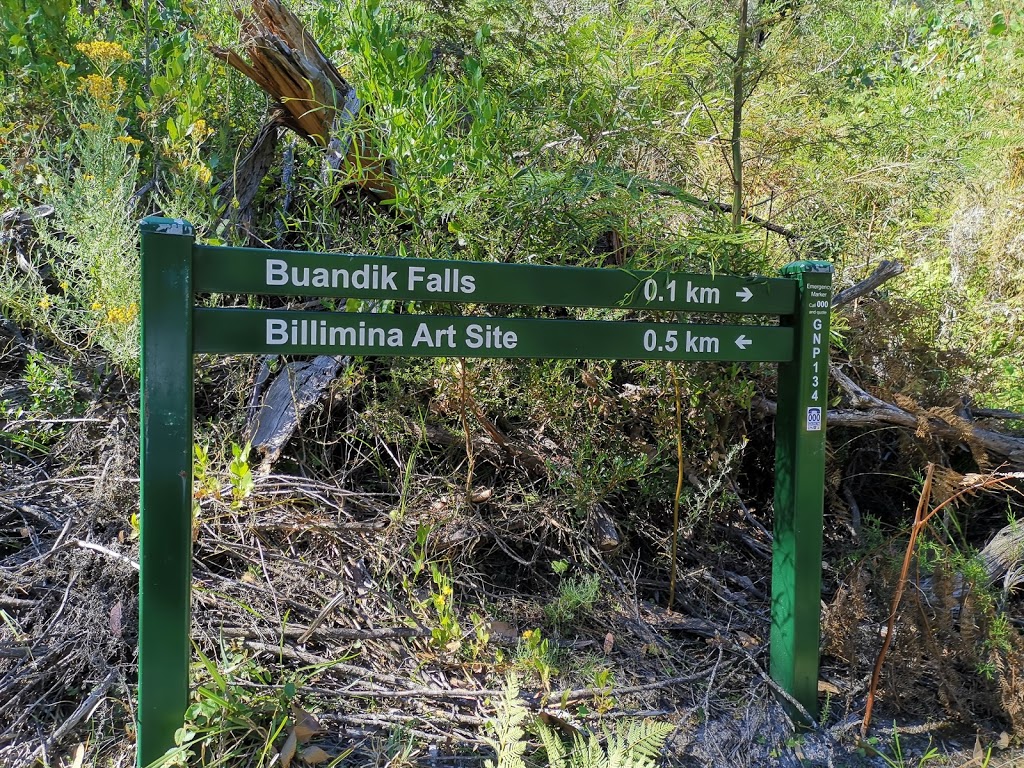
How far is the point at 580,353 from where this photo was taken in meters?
2.61

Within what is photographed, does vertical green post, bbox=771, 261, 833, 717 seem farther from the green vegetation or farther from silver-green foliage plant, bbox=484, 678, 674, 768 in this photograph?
silver-green foliage plant, bbox=484, 678, 674, 768

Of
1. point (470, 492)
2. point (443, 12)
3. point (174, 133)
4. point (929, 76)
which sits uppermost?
point (929, 76)

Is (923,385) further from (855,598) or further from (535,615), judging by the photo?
(535,615)

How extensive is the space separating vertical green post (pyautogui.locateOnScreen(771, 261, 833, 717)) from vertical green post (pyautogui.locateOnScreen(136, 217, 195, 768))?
201cm

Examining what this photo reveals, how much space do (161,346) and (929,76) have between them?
6919 millimetres

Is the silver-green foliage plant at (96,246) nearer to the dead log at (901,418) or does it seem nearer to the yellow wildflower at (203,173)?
the yellow wildflower at (203,173)

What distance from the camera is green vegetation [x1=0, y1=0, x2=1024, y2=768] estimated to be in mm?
2752

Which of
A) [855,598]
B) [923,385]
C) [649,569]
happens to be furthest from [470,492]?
[923,385]

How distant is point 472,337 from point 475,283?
0.56ft

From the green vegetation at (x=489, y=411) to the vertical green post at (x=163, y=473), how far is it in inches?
6.3

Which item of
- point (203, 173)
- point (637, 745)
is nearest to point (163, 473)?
point (637, 745)

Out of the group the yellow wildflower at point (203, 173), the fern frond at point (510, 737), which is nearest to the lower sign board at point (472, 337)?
Result: the fern frond at point (510, 737)

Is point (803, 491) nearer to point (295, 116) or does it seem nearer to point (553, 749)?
point (553, 749)

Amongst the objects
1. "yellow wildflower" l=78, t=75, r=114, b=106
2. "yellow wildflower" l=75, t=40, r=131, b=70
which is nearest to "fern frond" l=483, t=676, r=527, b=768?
"yellow wildflower" l=78, t=75, r=114, b=106
